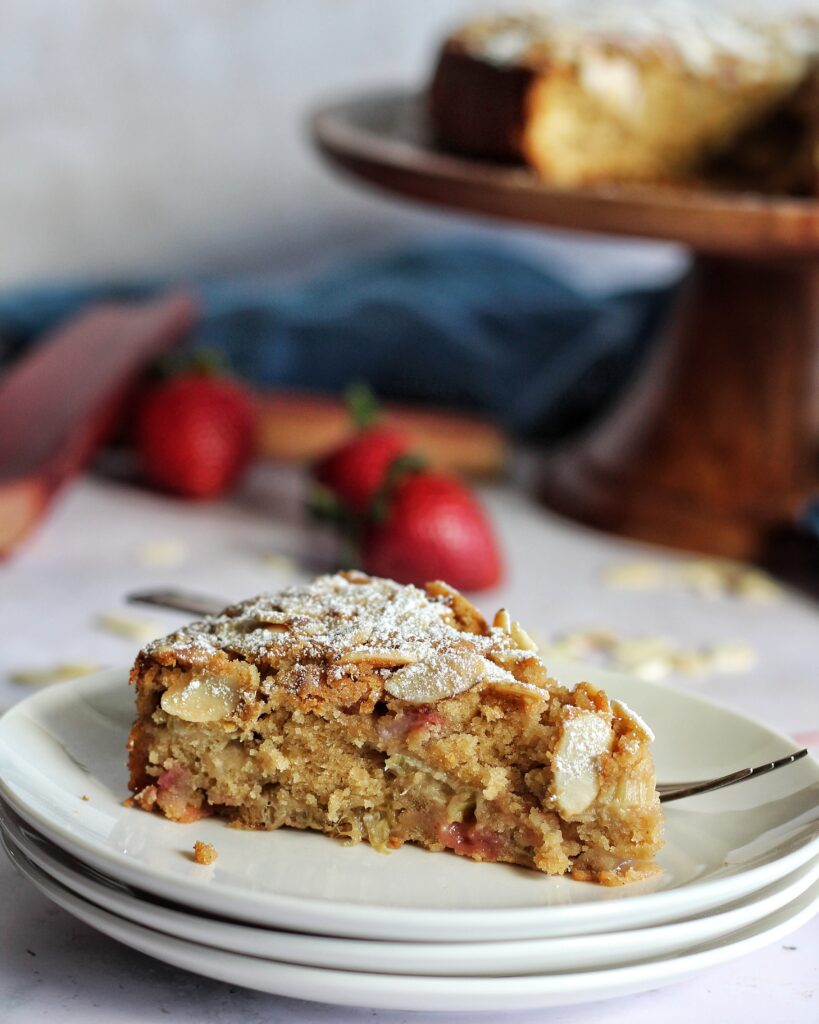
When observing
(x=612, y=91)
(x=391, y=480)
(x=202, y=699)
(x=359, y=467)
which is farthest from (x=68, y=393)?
(x=202, y=699)

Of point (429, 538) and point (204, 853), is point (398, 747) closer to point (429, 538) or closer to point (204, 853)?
point (204, 853)

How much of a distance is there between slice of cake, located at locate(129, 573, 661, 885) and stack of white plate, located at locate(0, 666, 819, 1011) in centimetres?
2

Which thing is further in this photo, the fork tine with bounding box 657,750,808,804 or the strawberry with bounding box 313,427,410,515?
the strawberry with bounding box 313,427,410,515

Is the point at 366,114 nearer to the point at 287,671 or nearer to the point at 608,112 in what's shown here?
the point at 608,112

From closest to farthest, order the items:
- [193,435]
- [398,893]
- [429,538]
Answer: [398,893] < [429,538] < [193,435]

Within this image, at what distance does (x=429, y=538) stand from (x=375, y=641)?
0.75 m

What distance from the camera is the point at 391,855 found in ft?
3.14

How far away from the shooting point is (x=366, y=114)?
220cm

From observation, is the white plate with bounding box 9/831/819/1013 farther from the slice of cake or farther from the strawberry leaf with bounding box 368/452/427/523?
the strawberry leaf with bounding box 368/452/427/523

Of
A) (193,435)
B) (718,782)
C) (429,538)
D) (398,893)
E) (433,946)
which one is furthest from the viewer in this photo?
(193,435)

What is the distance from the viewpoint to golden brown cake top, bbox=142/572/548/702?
3.17ft

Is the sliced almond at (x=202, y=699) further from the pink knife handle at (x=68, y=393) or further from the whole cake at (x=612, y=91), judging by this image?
the whole cake at (x=612, y=91)

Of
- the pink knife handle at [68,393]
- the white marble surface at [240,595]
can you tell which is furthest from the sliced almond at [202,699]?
the pink knife handle at [68,393]

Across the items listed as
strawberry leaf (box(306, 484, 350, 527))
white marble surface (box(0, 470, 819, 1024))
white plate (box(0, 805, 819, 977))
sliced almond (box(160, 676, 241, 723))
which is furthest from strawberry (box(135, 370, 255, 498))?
white plate (box(0, 805, 819, 977))
